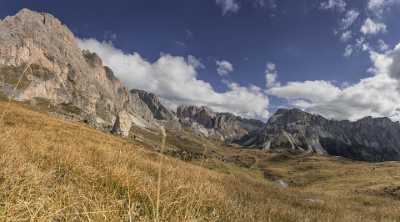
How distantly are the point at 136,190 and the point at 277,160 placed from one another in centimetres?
20050

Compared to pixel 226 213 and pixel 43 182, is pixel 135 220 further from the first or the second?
pixel 226 213

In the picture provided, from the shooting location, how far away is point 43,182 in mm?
4438

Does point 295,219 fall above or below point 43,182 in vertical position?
below

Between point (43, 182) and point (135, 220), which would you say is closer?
point (135, 220)

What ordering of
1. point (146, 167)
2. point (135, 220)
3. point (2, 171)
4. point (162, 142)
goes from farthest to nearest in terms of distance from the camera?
point (146, 167) < point (2, 171) < point (135, 220) < point (162, 142)

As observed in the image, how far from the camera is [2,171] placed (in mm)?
4285

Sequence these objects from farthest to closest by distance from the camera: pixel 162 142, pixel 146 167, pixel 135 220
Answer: pixel 146 167 < pixel 135 220 < pixel 162 142

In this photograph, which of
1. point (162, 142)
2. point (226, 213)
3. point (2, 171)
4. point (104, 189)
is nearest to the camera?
point (162, 142)

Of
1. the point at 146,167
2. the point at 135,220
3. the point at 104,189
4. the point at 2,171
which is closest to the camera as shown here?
the point at 135,220

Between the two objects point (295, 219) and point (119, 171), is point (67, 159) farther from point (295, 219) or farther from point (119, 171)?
point (295, 219)

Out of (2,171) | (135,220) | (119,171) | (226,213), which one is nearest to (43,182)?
(2,171)

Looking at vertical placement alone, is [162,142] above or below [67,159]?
above

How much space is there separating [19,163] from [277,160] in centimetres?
20108

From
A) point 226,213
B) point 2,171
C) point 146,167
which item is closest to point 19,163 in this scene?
point 2,171
